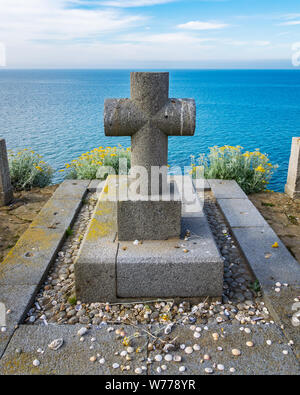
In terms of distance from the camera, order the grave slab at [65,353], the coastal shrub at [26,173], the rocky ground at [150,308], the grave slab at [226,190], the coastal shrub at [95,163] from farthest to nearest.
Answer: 1. the coastal shrub at [95,163]
2. the coastal shrub at [26,173]
3. the grave slab at [226,190]
4. the rocky ground at [150,308]
5. the grave slab at [65,353]

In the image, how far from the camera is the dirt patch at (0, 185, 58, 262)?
455cm

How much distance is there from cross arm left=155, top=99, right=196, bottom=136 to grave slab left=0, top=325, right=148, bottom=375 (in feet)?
6.64

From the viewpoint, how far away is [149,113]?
11.4 feet

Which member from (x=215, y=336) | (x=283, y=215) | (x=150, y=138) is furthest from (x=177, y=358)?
(x=283, y=215)

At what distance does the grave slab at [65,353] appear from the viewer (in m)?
2.49

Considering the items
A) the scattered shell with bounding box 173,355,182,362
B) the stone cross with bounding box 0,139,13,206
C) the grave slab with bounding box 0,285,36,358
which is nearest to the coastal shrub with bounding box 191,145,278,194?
the stone cross with bounding box 0,139,13,206

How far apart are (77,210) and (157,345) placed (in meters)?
3.07

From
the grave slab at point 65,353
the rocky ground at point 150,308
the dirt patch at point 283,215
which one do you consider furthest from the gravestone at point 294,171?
the grave slab at point 65,353

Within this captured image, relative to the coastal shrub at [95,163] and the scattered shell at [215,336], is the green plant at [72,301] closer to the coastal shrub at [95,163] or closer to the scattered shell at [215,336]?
the scattered shell at [215,336]

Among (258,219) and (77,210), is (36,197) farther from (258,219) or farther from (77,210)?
(258,219)

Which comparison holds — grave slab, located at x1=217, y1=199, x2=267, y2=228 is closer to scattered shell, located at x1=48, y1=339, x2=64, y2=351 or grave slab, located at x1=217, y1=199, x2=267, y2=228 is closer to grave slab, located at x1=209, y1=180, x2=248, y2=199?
grave slab, located at x1=209, y1=180, x2=248, y2=199

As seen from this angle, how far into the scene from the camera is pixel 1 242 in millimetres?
4469

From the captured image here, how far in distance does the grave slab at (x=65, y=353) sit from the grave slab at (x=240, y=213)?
256 cm
